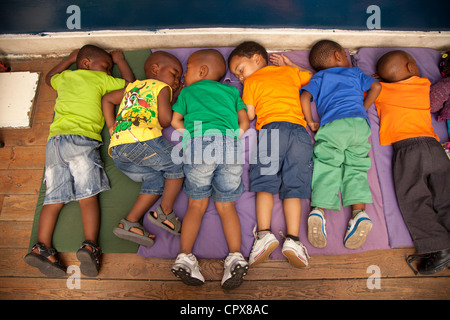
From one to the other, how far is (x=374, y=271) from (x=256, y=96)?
133 centimetres

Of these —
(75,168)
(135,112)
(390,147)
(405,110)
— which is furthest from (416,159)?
(75,168)

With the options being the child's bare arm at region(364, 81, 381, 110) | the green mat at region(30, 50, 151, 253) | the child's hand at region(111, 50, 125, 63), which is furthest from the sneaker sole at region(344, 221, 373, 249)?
the child's hand at region(111, 50, 125, 63)

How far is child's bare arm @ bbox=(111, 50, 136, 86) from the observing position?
2.01 m

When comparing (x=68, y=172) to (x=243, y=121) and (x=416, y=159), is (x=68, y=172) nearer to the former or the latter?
(x=243, y=121)

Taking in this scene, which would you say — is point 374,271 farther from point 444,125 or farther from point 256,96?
point 256,96

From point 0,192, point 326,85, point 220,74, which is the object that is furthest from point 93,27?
point 326,85

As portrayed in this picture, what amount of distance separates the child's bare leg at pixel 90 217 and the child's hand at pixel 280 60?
1650mm

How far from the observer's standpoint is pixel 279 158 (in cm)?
165

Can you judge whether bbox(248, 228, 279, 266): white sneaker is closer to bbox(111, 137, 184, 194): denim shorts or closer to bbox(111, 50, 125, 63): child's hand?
bbox(111, 137, 184, 194): denim shorts

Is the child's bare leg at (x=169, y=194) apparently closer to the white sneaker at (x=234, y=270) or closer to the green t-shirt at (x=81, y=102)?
the white sneaker at (x=234, y=270)

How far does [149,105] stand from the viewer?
1666 millimetres

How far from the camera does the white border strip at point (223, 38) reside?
205 centimetres

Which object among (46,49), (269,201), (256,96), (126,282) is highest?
(46,49)

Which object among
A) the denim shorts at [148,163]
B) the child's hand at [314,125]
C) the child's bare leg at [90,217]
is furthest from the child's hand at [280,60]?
the child's bare leg at [90,217]
